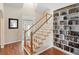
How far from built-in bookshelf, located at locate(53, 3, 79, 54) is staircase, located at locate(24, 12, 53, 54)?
5.4 inches

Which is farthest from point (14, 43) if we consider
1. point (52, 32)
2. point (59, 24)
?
point (59, 24)

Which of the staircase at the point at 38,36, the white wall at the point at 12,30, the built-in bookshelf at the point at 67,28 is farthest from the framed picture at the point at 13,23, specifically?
the built-in bookshelf at the point at 67,28

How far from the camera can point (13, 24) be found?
82.4 inches

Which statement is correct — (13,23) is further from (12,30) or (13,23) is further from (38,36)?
(38,36)

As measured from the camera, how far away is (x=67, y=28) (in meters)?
2.01

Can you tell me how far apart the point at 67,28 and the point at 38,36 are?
511 mm

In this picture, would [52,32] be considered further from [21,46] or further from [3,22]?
[3,22]

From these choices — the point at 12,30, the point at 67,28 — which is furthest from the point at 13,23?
the point at 67,28

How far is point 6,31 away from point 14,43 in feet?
0.83

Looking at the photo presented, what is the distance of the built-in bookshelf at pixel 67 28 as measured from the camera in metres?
1.95

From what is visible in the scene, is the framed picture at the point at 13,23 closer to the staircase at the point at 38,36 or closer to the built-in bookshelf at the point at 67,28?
the staircase at the point at 38,36

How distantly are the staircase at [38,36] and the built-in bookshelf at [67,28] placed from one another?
14 centimetres

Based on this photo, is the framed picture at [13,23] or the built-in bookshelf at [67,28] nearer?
the built-in bookshelf at [67,28]

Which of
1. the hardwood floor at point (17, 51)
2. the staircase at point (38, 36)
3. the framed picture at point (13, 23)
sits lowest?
the hardwood floor at point (17, 51)
